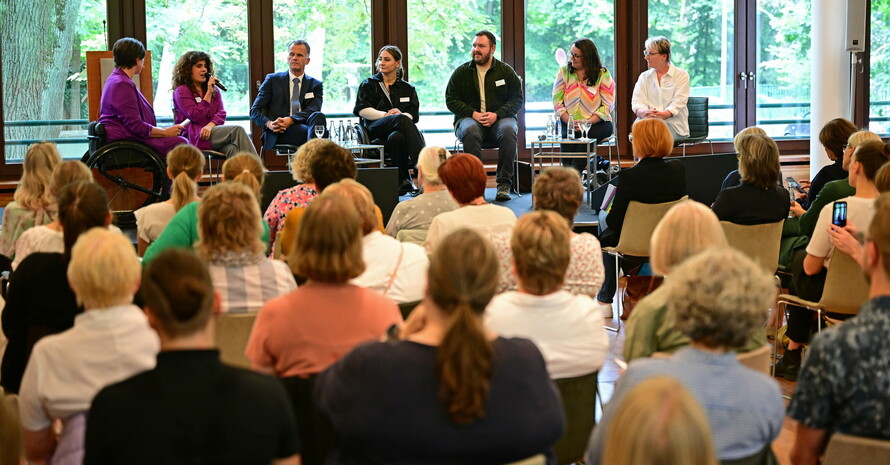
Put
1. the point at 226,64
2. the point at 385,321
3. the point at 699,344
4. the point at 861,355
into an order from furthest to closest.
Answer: the point at 226,64, the point at 385,321, the point at 861,355, the point at 699,344

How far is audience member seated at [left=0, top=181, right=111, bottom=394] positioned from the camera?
3277mm

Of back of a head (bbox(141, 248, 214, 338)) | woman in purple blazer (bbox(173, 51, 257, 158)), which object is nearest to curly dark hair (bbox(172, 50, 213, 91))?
woman in purple blazer (bbox(173, 51, 257, 158))

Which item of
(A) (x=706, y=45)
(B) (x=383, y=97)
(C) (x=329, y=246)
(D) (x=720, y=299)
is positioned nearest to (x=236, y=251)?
(C) (x=329, y=246)

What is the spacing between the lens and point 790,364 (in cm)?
475

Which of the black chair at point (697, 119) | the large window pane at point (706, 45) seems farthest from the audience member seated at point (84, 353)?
the large window pane at point (706, 45)

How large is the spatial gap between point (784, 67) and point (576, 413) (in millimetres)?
9279

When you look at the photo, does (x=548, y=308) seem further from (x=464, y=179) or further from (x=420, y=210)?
(x=420, y=210)

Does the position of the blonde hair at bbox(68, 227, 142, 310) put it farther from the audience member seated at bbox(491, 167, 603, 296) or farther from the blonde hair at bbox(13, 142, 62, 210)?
the blonde hair at bbox(13, 142, 62, 210)

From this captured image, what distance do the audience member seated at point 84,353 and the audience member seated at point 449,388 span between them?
64 cm

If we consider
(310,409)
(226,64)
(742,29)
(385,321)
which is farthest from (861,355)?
(742,29)

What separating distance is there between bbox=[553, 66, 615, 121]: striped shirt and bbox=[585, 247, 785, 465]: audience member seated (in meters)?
6.49

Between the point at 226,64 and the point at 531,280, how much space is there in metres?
7.85

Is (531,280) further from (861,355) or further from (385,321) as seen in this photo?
(861,355)

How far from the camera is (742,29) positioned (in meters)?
11.0
